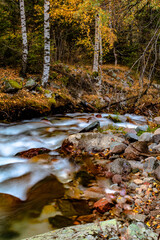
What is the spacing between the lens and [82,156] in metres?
4.82

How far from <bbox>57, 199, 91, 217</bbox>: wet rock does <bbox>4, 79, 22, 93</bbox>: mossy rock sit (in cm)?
660

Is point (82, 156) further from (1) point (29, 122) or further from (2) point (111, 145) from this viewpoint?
(1) point (29, 122)

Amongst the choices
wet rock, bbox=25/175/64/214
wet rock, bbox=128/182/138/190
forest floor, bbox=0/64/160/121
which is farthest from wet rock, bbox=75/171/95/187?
forest floor, bbox=0/64/160/121

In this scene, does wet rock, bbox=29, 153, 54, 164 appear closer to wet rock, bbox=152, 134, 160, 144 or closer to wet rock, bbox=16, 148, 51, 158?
wet rock, bbox=16, 148, 51, 158

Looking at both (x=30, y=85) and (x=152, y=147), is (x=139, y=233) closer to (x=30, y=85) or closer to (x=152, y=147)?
(x=152, y=147)

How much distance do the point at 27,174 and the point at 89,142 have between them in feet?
6.54

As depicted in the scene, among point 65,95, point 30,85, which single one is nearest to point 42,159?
point 30,85

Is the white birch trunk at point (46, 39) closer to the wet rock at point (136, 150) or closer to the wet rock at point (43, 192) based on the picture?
the wet rock at point (136, 150)

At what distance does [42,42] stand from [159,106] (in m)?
9.09

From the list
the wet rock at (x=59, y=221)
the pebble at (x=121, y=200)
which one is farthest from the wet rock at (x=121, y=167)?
the wet rock at (x=59, y=221)

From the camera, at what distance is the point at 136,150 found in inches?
171

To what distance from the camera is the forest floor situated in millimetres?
8188

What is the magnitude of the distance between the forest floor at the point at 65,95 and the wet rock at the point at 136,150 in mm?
2217

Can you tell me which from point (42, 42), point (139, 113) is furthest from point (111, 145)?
point (42, 42)
